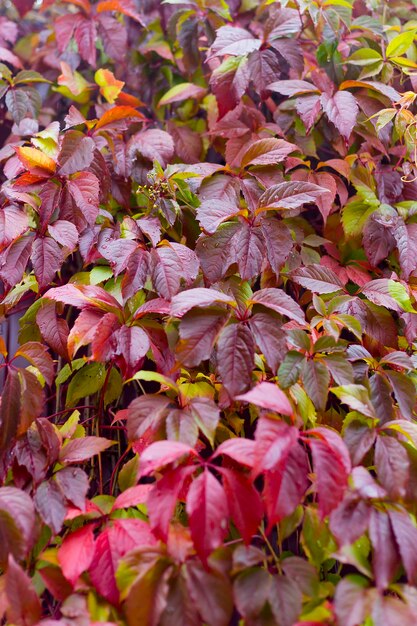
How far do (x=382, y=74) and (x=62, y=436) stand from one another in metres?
1.06

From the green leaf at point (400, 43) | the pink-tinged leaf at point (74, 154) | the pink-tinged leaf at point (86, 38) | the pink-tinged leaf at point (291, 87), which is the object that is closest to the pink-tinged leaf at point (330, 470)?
the pink-tinged leaf at point (74, 154)

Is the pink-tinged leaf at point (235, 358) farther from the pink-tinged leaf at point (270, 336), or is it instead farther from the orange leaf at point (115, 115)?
the orange leaf at point (115, 115)

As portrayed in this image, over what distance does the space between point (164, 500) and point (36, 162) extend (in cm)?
68

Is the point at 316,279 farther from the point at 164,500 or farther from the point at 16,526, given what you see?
the point at 16,526

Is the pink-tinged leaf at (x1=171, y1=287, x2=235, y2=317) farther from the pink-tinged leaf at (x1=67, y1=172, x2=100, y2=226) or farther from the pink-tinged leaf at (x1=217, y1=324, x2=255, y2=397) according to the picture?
the pink-tinged leaf at (x1=67, y1=172, x2=100, y2=226)

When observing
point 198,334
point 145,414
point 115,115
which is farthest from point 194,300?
point 115,115

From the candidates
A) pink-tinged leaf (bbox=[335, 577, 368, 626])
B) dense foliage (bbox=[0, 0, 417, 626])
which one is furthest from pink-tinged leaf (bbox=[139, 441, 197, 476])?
pink-tinged leaf (bbox=[335, 577, 368, 626])

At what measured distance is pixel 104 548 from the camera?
2.69ft

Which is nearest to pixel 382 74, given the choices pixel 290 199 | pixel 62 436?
pixel 290 199

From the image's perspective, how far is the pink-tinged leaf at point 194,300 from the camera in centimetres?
85

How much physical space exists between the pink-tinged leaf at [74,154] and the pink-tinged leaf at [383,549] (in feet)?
2.61

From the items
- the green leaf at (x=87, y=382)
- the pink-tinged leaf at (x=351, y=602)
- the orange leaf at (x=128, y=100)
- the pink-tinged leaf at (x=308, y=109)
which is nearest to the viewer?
Result: the pink-tinged leaf at (x=351, y=602)

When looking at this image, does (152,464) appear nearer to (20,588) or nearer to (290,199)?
(20,588)

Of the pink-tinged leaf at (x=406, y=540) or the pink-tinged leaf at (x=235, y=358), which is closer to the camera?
the pink-tinged leaf at (x=406, y=540)
